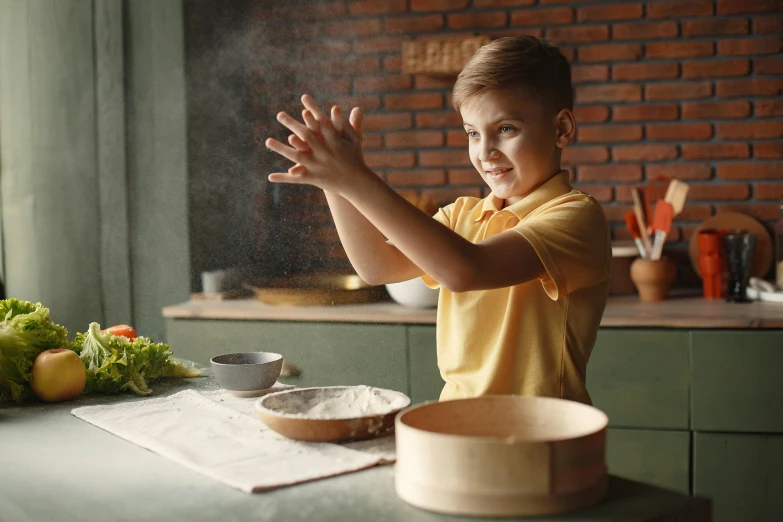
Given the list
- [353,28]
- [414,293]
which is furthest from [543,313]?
[353,28]

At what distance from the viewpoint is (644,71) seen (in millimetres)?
3115

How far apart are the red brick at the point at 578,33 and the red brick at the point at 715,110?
380mm

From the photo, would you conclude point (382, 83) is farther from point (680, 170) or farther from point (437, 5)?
point (680, 170)

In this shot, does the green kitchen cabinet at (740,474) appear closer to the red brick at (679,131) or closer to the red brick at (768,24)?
the red brick at (679,131)

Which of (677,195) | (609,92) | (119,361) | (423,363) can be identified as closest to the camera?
(119,361)

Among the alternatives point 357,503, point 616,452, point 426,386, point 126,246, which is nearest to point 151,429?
point 357,503

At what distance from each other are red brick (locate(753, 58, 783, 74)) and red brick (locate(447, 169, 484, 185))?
39.7 inches

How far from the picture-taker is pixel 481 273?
3.85 feet

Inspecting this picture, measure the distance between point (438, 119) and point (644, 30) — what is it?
0.79 m

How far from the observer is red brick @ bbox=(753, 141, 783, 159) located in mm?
3025

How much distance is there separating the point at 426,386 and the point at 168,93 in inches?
57.9

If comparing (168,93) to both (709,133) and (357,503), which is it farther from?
(357,503)

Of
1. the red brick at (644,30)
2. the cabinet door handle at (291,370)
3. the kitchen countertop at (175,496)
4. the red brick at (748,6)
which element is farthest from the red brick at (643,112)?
the kitchen countertop at (175,496)

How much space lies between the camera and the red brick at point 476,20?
3203 mm
